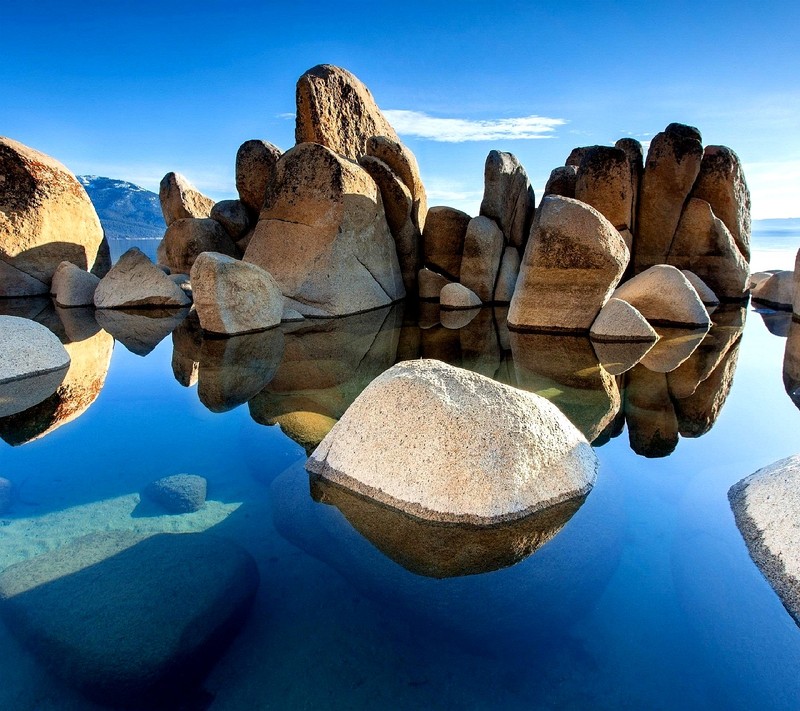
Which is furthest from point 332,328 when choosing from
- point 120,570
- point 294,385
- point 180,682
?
point 180,682

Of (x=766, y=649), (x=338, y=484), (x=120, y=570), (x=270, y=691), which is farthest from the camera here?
(x=338, y=484)

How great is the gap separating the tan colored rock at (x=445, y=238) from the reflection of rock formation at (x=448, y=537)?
10.2 meters

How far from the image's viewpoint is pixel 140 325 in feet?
32.0

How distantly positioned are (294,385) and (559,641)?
417 centimetres

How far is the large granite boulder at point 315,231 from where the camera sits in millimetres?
10188

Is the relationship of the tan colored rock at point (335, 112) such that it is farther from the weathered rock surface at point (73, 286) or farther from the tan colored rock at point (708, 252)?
the tan colored rock at point (708, 252)

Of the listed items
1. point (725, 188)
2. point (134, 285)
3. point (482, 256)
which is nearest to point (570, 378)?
point (482, 256)

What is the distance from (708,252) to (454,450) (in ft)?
37.0

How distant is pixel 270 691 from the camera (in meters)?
1.94

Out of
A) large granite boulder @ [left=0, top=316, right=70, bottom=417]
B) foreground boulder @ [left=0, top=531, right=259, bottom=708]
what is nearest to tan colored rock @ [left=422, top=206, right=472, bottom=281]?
large granite boulder @ [left=0, top=316, right=70, bottom=417]

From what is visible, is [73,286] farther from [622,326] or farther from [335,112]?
[622,326]

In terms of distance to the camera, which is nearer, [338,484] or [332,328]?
[338,484]

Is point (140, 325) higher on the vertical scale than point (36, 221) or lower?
lower

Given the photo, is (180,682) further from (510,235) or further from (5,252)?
(5,252)
